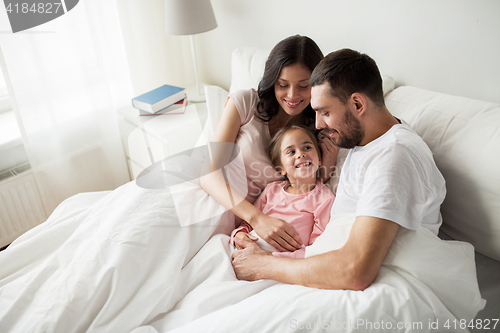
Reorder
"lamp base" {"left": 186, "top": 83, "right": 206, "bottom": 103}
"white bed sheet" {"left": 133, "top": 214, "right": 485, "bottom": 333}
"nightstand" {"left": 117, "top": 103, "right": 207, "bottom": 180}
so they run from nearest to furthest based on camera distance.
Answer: "white bed sheet" {"left": 133, "top": 214, "right": 485, "bottom": 333} → "nightstand" {"left": 117, "top": 103, "right": 207, "bottom": 180} → "lamp base" {"left": 186, "top": 83, "right": 206, "bottom": 103}

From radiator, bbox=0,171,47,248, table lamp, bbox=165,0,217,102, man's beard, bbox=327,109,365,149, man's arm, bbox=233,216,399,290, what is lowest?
radiator, bbox=0,171,47,248

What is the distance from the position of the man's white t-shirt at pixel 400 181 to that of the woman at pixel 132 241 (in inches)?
14.6

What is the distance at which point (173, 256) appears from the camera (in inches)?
41.8

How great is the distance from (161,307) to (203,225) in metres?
0.32

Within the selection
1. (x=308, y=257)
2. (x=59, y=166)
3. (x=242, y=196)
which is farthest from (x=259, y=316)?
(x=59, y=166)

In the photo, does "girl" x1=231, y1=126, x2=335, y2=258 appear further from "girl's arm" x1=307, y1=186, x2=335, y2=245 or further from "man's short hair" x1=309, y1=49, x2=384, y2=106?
"man's short hair" x1=309, y1=49, x2=384, y2=106

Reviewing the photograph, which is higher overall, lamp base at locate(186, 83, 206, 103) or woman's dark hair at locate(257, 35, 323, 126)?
woman's dark hair at locate(257, 35, 323, 126)

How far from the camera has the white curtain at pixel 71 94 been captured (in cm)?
173

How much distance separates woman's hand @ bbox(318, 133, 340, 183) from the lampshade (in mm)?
1070

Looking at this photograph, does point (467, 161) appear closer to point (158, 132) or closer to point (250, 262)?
point (250, 262)

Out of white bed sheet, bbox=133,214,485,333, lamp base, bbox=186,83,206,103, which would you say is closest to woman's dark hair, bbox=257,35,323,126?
white bed sheet, bbox=133,214,485,333

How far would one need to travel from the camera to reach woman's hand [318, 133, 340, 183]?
1.32m

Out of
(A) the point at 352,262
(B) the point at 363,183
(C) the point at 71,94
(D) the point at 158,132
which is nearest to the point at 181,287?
(A) the point at 352,262

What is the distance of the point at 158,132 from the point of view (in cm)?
186
